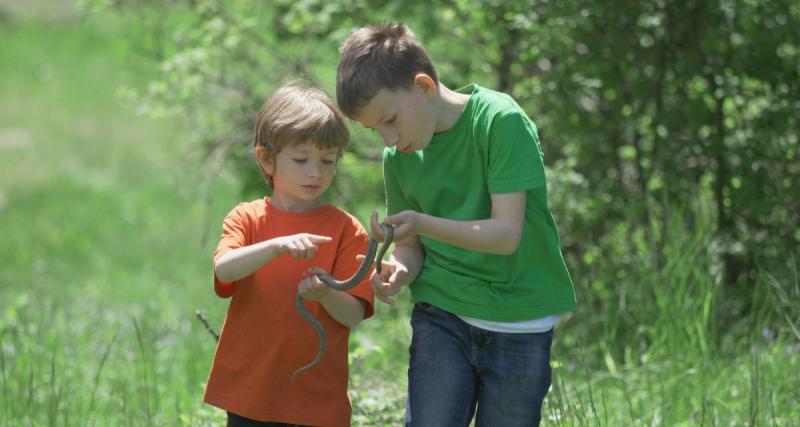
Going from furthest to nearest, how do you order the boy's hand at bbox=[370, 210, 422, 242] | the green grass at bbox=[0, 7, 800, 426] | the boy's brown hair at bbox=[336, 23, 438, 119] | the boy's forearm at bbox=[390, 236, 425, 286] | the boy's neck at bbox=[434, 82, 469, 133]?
the green grass at bbox=[0, 7, 800, 426], the boy's forearm at bbox=[390, 236, 425, 286], the boy's neck at bbox=[434, 82, 469, 133], the boy's brown hair at bbox=[336, 23, 438, 119], the boy's hand at bbox=[370, 210, 422, 242]

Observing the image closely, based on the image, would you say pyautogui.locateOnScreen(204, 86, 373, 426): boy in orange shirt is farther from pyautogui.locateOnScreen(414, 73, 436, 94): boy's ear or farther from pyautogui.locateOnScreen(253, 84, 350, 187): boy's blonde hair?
pyautogui.locateOnScreen(414, 73, 436, 94): boy's ear

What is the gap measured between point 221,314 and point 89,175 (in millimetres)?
7495

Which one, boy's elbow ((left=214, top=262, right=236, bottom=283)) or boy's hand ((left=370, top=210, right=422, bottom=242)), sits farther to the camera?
boy's elbow ((left=214, top=262, right=236, bottom=283))

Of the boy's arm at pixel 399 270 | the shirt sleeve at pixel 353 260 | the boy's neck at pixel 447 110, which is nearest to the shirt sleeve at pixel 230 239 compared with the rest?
the shirt sleeve at pixel 353 260

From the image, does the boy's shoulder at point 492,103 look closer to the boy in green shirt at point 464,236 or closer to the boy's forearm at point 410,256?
the boy in green shirt at point 464,236

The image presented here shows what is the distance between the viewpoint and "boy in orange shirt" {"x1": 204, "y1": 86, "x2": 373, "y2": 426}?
3.21 metres

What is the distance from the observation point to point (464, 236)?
3031 millimetres

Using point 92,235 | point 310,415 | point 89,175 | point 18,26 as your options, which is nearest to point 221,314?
point 310,415

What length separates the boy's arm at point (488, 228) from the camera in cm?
301

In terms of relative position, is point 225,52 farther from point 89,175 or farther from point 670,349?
point 89,175

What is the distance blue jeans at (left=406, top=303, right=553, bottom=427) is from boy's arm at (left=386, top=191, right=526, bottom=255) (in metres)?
0.28

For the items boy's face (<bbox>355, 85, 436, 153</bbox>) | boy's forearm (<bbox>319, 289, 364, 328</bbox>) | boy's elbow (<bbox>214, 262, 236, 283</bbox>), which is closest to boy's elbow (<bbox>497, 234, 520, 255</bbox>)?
boy's face (<bbox>355, 85, 436, 153</bbox>)

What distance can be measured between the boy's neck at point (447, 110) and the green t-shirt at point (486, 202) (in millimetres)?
15

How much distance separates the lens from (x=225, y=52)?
6648mm
